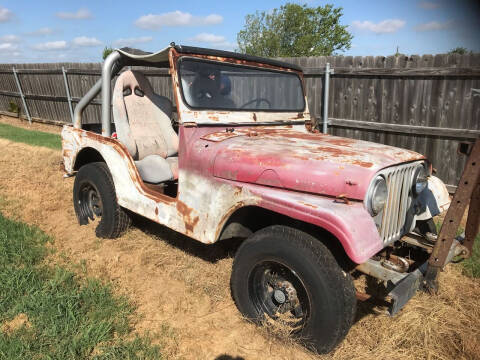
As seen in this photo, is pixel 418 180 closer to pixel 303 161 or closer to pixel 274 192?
pixel 303 161

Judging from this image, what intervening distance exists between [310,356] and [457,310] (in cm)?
125

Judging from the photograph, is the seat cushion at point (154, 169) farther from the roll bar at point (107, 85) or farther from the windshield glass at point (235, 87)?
the windshield glass at point (235, 87)

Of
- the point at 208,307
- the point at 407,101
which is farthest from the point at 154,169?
the point at 407,101

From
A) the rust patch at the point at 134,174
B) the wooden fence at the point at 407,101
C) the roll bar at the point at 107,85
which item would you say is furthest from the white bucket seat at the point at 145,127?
the wooden fence at the point at 407,101

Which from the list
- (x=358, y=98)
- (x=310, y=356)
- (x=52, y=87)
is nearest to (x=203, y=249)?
(x=310, y=356)

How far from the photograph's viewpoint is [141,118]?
12.5 feet

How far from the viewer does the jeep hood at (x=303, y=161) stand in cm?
188

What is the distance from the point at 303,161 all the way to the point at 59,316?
1917mm

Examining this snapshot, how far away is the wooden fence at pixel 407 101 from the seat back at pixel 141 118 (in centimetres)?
310

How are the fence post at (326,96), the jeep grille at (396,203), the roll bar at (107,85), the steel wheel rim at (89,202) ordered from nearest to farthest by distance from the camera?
the jeep grille at (396,203) → the roll bar at (107,85) → the steel wheel rim at (89,202) → the fence post at (326,96)

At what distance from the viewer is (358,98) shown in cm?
556

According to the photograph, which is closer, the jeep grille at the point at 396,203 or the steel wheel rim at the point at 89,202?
the jeep grille at the point at 396,203

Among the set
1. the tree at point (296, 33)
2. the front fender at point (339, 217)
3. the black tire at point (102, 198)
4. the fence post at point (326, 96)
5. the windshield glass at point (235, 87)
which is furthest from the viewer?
the tree at point (296, 33)

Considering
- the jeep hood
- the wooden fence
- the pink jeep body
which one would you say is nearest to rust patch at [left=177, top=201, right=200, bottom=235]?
→ the pink jeep body
